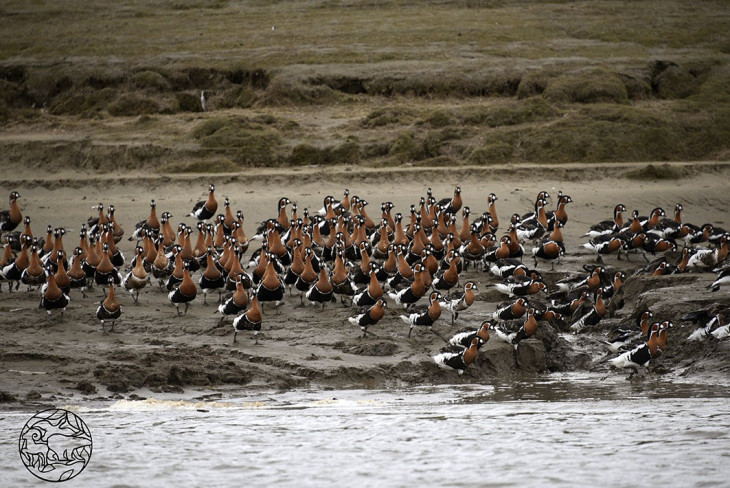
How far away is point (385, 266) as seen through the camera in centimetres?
1798

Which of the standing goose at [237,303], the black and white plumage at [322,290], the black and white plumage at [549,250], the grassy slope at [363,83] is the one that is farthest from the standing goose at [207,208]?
the standing goose at [237,303]

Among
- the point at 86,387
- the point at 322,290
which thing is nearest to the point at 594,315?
the point at 322,290

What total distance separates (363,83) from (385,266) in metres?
15.7

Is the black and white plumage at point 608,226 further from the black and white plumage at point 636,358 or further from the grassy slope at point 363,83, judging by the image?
the black and white plumage at point 636,358

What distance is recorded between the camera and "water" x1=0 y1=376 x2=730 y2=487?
29.4 feet

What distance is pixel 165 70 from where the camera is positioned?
3475 cm

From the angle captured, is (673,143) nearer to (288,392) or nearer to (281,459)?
(288,392)

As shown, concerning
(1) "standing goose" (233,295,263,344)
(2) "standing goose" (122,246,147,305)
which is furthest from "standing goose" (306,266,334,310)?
(2) "standing goose" (122,246,147,305)

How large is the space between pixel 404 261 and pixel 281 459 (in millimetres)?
8148

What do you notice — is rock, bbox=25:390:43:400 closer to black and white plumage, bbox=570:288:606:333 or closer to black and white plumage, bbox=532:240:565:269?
black and white plumage, bbox=570:288:606:333

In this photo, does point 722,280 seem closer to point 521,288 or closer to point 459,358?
point 521,288

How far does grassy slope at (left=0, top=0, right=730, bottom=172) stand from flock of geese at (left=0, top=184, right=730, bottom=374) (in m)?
5.87

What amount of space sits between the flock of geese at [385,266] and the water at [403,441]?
2.51m

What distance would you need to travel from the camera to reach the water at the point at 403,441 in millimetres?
8969
